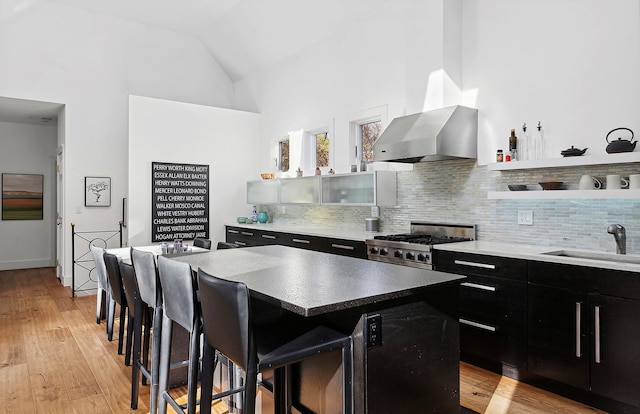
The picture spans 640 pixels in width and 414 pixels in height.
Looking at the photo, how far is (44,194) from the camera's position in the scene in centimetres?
866

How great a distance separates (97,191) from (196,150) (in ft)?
5.59

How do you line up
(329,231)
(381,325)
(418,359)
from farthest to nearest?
1. (329,231)
2. (418,359)
3. (381,325)

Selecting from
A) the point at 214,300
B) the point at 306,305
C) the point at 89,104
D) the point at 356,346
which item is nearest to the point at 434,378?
the point at 356,346

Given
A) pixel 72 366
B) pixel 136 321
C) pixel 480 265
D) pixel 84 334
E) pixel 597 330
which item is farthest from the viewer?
pixel 84 334

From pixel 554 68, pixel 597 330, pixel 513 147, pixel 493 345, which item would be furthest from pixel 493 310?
pixel 554 68

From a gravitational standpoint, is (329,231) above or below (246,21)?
below

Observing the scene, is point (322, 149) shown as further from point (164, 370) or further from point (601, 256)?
point (164, 370)

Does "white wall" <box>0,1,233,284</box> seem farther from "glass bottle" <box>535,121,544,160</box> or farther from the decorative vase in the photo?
"glass bottle" <box>535,121,544,160</box>

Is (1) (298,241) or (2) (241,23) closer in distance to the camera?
(1) (298,241)

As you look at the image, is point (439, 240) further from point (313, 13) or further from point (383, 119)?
point (313, 13)

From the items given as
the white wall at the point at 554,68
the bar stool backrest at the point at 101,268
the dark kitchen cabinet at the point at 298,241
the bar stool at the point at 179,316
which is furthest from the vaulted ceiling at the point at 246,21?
the bar stool at the point at 179,316

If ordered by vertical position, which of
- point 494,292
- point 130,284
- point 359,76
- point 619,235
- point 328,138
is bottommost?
point 494,292

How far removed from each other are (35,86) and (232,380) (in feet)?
19.2

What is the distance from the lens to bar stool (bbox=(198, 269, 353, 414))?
1.63 m
